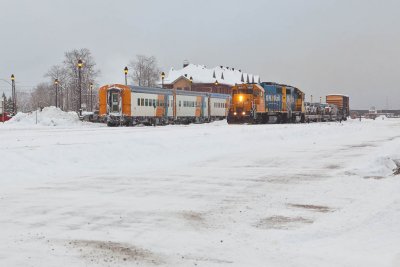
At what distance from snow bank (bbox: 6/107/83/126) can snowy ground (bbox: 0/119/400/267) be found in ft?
84.2

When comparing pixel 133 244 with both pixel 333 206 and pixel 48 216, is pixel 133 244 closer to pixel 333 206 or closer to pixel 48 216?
pixel 48 216

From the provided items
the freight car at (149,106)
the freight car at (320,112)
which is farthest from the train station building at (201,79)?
the freight car at (149,106)

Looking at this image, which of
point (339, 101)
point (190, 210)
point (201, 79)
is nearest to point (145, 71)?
point (201, 79)

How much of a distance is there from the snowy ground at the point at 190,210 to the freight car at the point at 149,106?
883 inches

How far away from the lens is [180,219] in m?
7.26

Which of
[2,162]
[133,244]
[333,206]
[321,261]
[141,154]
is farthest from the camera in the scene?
[141,154]

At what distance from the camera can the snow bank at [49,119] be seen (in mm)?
40062

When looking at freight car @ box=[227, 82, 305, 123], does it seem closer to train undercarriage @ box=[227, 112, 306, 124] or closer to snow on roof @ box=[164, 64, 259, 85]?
train undercarriage @ box=[227, 112, 306, 124]

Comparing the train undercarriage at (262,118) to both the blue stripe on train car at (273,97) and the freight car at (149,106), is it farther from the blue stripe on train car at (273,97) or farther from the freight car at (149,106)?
the freight car at (149,106)

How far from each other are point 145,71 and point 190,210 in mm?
108550

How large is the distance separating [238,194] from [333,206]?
6.76ft

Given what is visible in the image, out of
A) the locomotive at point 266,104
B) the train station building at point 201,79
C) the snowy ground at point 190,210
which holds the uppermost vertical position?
the train station building at point 201,79

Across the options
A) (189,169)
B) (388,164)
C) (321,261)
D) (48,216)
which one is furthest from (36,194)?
(388,164)

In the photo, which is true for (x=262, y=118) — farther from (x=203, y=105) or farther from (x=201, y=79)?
(x=201, y=79)
